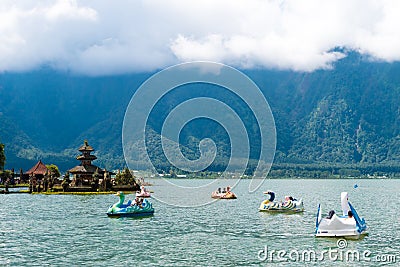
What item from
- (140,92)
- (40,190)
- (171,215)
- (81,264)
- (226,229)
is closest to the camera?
(81,264)

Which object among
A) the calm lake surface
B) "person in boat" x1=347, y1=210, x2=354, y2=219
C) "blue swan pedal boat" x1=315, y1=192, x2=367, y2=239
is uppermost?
"person in boat" x1=347, y1=210, x2=354, y2=219

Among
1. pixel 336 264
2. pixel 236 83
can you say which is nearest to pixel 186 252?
pixel 336 264

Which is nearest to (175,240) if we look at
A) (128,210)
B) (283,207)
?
(128,210)

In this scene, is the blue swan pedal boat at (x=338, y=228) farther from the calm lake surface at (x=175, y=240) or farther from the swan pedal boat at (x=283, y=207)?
the swan pedal boat at (x=283, y=207)

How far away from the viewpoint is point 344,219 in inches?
1759

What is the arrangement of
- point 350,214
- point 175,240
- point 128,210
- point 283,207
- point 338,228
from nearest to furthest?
1. point 175,240
2. point 338,228
3. point 350,214
4. point 128,210
5. point 283,207

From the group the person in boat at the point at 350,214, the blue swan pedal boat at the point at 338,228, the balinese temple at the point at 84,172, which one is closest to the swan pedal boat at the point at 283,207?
the person in boat at the point at 350,214

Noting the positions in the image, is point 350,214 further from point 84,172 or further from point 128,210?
point 84,172

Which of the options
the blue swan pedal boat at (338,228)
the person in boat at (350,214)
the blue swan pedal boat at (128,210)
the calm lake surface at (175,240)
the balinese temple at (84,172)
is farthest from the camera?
the balinese temple at (84,172)

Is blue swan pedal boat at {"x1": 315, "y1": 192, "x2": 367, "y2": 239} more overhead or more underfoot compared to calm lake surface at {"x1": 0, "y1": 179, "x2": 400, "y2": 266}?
more overhead

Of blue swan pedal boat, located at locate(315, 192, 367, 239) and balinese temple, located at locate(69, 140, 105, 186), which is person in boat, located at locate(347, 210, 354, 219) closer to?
blue swan pedal boat, located at locate(315, 192, 367, 239)

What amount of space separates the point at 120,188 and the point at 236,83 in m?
70.9

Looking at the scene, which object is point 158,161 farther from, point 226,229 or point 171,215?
point 226,229

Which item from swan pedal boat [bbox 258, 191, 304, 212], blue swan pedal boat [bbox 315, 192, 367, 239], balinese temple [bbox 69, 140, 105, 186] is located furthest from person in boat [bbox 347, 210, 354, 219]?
balinese temple [bbox 69, 140, 105, 186]
